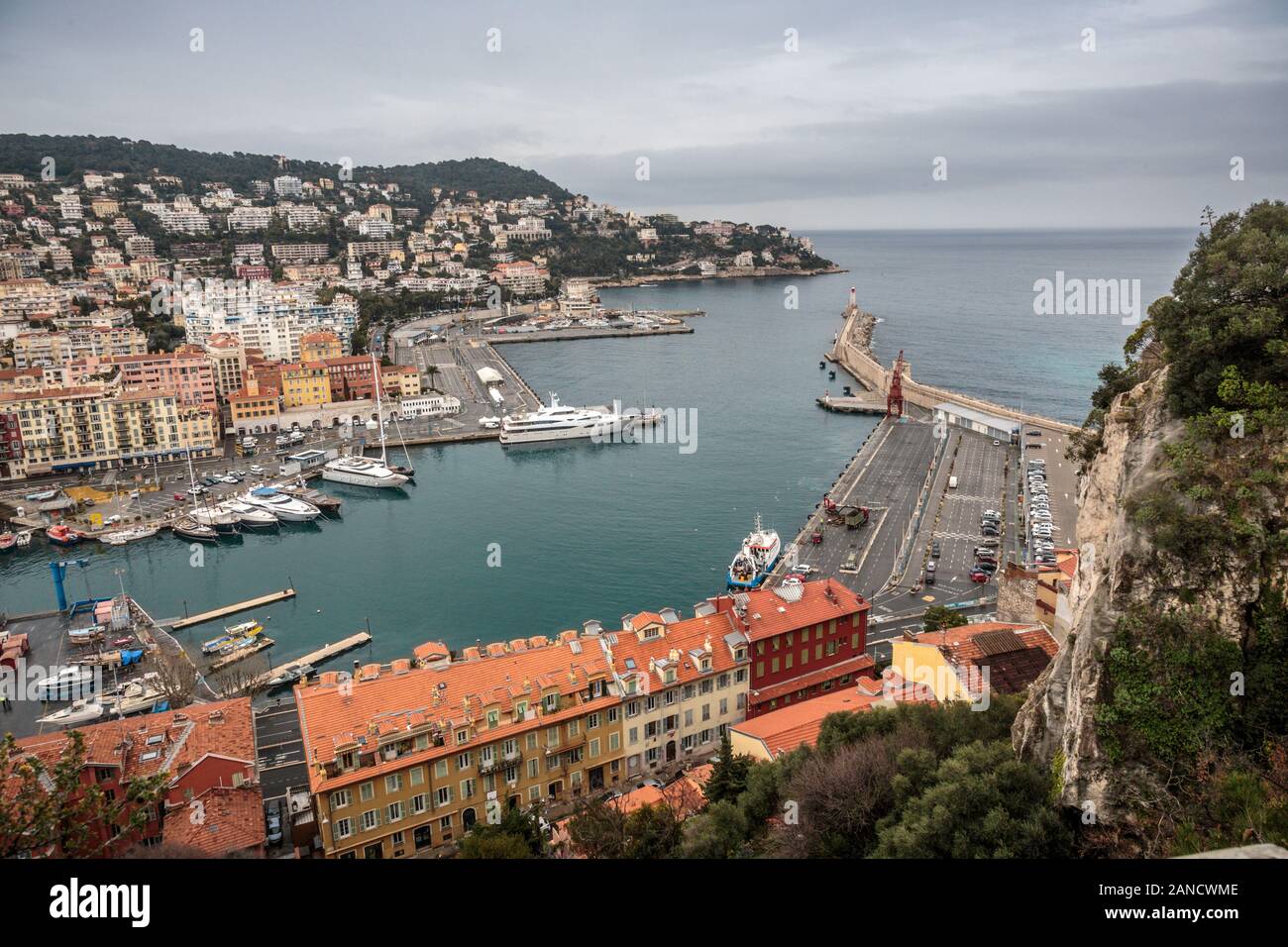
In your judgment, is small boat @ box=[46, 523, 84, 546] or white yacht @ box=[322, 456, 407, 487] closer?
small boat @ box=[46, 523, 84, 546]

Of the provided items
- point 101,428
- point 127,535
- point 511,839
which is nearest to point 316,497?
point 127,535

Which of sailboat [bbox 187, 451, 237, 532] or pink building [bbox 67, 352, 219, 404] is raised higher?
pink building [bbox 67, 352, 219, 404]

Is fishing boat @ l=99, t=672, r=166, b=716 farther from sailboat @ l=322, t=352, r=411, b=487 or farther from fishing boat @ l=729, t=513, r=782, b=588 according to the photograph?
sailboat @ l=322, t=352, r=411, b=487

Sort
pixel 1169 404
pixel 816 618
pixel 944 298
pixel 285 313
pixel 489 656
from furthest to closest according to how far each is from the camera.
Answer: pixel 944 298, pixel 285 313, pixel 816 618, pixel 489 656, pixel 1169 404

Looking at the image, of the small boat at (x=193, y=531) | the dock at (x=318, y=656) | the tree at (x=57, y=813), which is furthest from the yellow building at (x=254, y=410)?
the tree at (x=57, y=813)

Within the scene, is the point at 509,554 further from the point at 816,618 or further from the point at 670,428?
the point at 670,428

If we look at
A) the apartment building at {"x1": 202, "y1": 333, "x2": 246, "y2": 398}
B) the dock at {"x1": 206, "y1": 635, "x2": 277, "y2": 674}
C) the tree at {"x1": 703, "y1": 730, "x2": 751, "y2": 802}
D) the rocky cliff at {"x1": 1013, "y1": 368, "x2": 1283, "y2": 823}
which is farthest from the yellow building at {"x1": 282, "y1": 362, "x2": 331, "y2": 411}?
the rocky cliff at {"x1": 1013, "y1": 368, "x2": 1283, "y2": 823}
